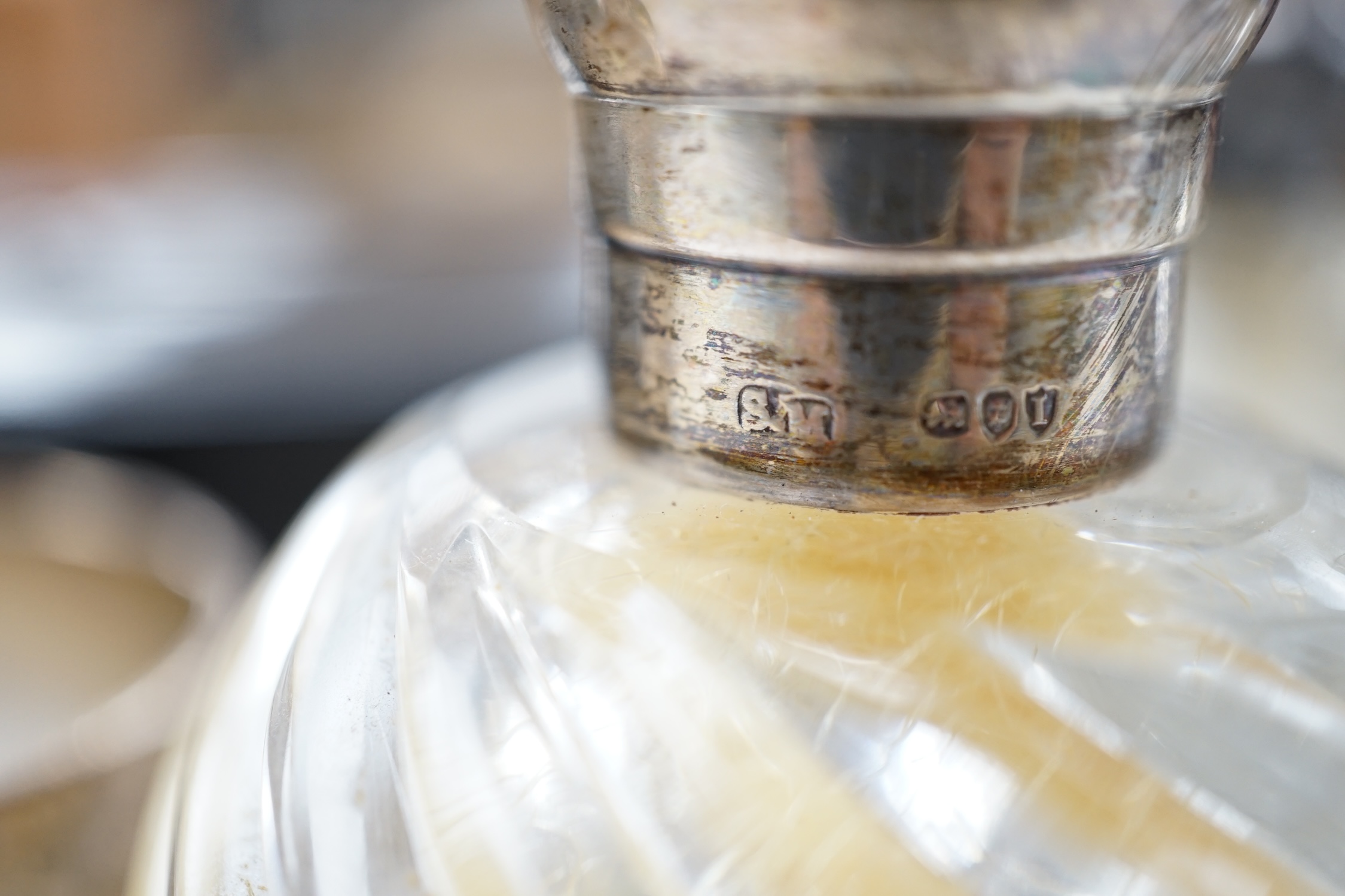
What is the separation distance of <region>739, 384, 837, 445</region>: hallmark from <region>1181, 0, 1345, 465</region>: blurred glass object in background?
19.9 inches

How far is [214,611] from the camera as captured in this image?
42cm

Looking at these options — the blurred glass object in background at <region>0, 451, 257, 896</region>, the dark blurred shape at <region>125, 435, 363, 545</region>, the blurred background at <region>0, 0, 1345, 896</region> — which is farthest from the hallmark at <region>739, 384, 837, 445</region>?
the dark blurred shape at <region>125, 435, 363, 545</region>

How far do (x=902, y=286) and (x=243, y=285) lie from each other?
0.85 meters

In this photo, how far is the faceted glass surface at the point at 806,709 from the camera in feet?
0.53

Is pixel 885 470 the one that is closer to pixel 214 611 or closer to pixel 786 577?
pixel 786 577

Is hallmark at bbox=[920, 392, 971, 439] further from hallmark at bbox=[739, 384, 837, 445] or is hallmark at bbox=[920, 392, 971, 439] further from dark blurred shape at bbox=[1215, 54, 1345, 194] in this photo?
dark blurred shape at bbox=[1215, 54, 1345, 194]

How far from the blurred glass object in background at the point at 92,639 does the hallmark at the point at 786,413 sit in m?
0.24

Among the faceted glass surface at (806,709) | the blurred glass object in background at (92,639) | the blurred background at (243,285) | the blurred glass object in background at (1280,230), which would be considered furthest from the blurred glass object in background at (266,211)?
the faceted glass surface at (806,709)

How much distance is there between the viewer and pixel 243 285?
0.92 m

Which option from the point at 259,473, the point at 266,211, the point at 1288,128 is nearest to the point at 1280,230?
the point at 1288,128

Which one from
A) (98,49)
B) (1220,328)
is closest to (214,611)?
(1220,328)

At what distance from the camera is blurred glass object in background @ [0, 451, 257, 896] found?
0.32 m

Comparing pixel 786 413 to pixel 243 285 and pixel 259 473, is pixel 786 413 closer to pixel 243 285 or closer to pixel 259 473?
pixel 259 473

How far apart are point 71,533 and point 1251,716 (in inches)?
20.6
